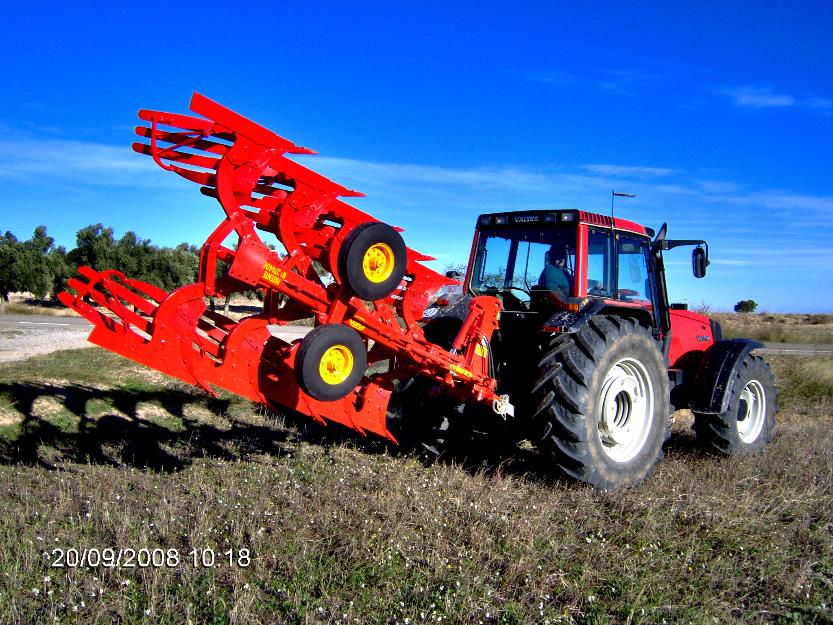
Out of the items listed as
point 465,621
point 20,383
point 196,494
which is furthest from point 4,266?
point 465,621

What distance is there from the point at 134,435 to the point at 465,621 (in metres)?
5.24

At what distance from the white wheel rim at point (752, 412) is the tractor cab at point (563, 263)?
1.71 meters

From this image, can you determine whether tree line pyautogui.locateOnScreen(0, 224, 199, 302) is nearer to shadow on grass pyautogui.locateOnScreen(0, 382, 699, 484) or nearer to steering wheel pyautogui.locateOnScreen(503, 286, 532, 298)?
shadow on grass pyautogui.locateOnScreen(0, 382, 699, 484)

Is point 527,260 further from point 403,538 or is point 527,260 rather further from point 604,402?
point 403,538

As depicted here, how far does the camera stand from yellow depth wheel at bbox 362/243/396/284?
429 centimetres

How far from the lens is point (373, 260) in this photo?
14.2 feet

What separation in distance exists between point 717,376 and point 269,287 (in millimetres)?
4498

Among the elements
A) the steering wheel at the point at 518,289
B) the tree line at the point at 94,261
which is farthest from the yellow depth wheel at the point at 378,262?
the tree line at the point at 94,261

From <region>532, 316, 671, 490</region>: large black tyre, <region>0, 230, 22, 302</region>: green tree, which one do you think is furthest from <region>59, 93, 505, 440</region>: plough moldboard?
<region>0, 230, 22, 302</region>: green tree

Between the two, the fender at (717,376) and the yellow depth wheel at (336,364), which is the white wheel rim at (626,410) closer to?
the fender at (717,376)

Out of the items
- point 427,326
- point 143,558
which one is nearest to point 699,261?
point 427,326

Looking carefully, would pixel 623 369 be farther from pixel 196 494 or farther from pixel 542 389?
pixel 196 494

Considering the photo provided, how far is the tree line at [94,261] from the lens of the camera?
3278 cm

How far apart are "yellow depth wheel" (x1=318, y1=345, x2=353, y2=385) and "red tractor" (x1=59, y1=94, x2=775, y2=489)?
0.01 metres
